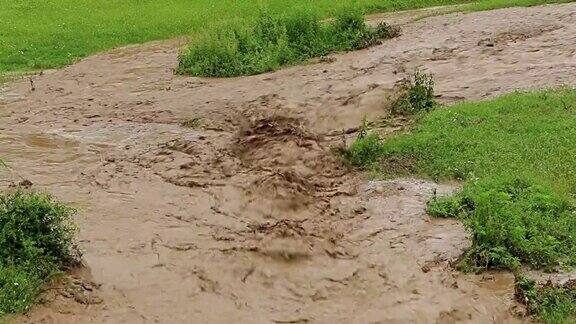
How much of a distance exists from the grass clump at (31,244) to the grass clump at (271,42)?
8384 millimetres

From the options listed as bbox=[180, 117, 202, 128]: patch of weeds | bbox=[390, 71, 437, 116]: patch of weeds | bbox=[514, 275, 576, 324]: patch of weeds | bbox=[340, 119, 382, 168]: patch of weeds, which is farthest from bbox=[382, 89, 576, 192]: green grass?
bbox=[180, 117, 202, 128]: patch of weeds

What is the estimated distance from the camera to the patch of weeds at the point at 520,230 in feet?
23.4

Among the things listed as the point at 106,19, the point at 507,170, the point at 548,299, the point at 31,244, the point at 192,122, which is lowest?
the point at 548,299

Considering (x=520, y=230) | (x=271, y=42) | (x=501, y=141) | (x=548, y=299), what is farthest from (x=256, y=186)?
(x=271, y=42)

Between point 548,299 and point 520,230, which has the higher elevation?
point 520,230

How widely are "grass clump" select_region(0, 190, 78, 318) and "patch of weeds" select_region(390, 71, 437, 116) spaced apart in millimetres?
6025

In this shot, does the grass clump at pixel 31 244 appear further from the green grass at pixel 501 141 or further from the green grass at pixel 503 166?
the green grass at pixel 501 141

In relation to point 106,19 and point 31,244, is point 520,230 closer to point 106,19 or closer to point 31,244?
point 31,244

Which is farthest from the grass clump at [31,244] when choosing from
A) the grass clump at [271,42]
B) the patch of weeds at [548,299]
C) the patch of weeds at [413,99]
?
the grass clump at [271,42]

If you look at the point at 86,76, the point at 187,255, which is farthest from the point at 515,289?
the point at 86,76

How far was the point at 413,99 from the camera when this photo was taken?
1164 cm

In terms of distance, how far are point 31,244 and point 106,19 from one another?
45.3 feet

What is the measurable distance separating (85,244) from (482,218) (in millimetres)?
3999

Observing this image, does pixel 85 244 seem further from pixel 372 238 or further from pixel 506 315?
pixel 506 315
